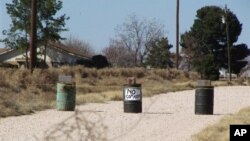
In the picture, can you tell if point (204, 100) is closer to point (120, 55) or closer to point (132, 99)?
point (132, 99)

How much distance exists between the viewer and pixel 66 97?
2311 cm

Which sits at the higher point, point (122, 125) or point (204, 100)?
point (204, 100)

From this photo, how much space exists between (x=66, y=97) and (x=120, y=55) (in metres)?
82.9

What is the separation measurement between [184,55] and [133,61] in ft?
37.8

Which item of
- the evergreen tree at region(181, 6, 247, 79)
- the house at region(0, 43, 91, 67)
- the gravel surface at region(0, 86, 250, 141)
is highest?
the evergreen tree at region(181, 6, 247, 79)

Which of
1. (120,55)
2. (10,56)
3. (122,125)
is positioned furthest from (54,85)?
(120,55)

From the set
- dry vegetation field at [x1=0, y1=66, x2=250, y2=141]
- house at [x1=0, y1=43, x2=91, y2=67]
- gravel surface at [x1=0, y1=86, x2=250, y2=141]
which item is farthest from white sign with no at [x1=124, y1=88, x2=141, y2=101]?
house at [x1=0, y1=43, x2=91, y2=67]

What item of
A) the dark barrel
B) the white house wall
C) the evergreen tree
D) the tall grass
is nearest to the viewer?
the dark barrel

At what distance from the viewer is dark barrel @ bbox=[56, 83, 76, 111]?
2297cm

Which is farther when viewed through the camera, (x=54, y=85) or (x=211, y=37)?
(x=211, y=37)

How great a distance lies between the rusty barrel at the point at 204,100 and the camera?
22322mm

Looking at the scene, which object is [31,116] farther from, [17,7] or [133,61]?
[133,61]

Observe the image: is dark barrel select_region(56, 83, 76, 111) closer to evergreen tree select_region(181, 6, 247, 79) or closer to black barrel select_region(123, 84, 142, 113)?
black barrel select_region(123, 84, 142, 113)

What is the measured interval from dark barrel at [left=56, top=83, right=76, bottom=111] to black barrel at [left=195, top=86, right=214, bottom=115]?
435 cm
